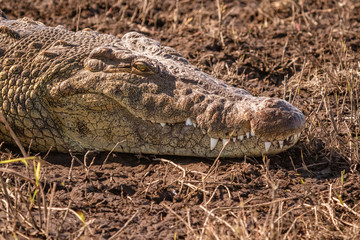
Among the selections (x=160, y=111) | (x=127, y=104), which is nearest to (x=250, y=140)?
(x=160, y=111)

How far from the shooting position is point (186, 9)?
7680 mm

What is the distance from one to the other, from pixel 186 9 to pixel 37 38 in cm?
333

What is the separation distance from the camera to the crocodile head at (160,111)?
396cm

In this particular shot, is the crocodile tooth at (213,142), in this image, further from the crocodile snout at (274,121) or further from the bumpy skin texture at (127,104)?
the crocodile snout at (274,121)

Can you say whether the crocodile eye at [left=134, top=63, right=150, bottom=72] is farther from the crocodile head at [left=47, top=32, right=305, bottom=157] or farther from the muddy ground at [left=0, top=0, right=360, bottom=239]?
the muddy ground at [left=0, top=0, right=360, bottom=239]

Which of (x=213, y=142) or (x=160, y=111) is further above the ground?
(x=160, y=111)

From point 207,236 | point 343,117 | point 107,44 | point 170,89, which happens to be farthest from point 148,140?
point 343,117

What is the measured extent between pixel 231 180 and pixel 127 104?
39.3 inches

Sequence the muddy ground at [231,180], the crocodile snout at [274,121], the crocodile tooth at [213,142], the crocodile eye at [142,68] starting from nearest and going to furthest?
the muddy ground at [231,180] < the crocodile snout at [274,121] < the crocodile tooth at [213,142] < the crocodile eye at [142,68]

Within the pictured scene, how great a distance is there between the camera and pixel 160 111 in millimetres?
4141

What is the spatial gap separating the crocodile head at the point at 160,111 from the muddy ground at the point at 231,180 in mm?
145

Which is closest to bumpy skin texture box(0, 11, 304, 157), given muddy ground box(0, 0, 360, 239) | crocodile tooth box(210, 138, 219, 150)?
crocodile tooth box(210, 138, 219, 150)

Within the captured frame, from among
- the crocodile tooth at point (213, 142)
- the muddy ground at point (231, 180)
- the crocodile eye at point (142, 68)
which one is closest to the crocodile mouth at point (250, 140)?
the crocodile tooth at point (213, 142)

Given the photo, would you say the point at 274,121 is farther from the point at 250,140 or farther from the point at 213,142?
the point at 213,142
